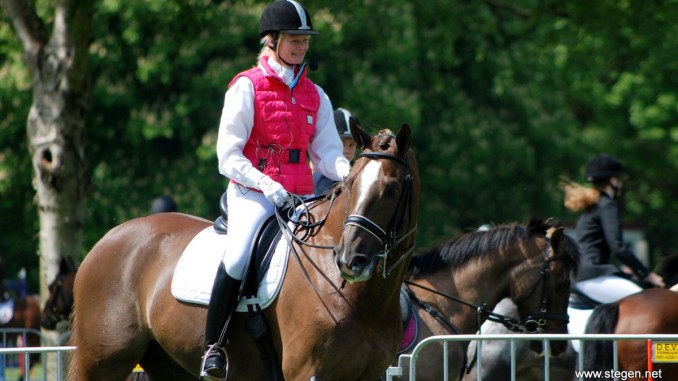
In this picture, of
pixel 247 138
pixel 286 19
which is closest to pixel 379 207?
pixel 247 138

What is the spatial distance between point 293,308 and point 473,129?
21.8 meters

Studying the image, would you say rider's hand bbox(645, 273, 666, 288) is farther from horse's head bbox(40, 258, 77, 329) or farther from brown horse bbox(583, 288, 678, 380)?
horse's head bbox(40, 258, 77, 329)

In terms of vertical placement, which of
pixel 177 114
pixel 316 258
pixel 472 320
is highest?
pixel 177 114

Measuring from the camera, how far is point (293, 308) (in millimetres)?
5637

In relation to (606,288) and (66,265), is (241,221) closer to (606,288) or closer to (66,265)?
(606,288)

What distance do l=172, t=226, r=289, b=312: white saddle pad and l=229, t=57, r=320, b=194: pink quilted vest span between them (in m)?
0.45

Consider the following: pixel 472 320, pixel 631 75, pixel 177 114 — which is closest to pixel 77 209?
pixel 472 320

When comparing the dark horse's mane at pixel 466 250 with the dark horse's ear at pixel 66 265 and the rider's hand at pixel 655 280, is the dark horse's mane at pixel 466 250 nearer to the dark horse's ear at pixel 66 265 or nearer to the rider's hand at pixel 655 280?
→ the rider's hand at pixel 655 280

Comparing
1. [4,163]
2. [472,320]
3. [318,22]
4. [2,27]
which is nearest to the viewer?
[472,320]

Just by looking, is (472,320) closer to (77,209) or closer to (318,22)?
(77,209)

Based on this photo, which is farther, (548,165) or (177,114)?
(548,165)

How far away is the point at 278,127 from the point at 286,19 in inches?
23.6

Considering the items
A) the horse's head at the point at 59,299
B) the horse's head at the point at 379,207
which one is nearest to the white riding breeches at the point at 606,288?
the horse's head at the point at 379,207

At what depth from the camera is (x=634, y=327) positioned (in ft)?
27.0
